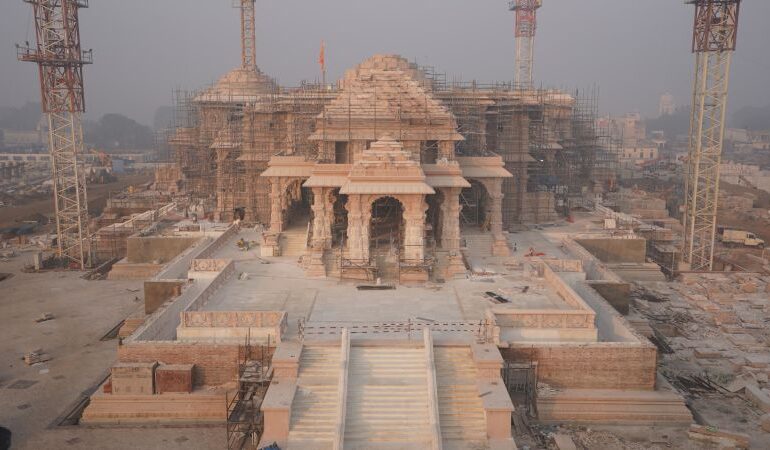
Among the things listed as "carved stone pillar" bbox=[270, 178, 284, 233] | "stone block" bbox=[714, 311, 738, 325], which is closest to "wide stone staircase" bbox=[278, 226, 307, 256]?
"carved stone pillar" bbox=[270, 178, 284, 233]

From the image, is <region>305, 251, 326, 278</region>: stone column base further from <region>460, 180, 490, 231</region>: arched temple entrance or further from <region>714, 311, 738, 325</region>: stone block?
<region>714, 311, 738, 325</region>: stone block

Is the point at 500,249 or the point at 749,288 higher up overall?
the point at 500,249

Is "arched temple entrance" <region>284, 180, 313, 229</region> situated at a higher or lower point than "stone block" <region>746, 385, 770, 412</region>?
higher

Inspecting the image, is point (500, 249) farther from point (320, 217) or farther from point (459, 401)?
point (459, 401)

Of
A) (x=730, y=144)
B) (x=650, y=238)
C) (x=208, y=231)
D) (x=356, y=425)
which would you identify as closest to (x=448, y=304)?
(x=356, y=425)

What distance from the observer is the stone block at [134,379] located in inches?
734

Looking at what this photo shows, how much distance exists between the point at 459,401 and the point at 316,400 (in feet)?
11.5

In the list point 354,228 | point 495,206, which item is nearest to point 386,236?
point 354,228

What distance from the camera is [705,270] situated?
113 ft

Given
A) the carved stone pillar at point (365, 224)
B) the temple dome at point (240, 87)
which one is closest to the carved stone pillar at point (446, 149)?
the carved stone pillar at point (365, 224)

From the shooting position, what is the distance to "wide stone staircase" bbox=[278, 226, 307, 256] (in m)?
30.3

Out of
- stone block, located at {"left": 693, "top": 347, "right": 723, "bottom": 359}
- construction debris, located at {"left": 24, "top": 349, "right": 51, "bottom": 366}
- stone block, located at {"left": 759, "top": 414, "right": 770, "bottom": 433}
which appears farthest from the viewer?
stone block, located at {"left": 693, "top": 347, "right": 723, "bottom": 359}

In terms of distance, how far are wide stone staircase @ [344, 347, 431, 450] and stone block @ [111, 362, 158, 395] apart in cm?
547

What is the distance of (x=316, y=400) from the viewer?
55.6 feet
